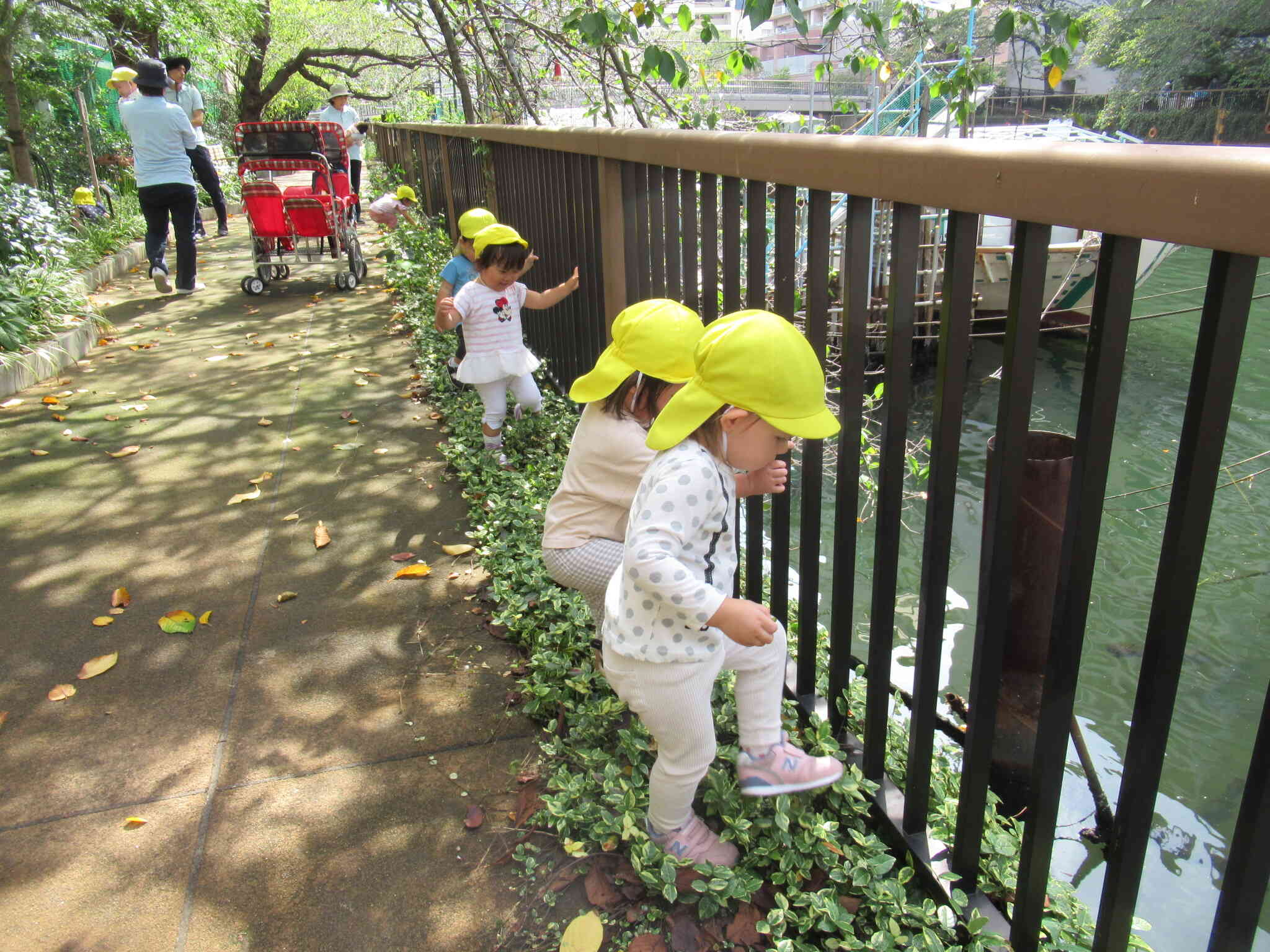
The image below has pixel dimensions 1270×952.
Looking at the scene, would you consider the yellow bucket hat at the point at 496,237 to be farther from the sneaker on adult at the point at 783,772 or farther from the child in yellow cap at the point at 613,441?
the sneaker on adult at the point at 783,772

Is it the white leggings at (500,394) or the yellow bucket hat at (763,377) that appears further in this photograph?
the white leggings at (500,394)

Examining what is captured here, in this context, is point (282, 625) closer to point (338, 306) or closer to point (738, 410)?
point (738, 410)

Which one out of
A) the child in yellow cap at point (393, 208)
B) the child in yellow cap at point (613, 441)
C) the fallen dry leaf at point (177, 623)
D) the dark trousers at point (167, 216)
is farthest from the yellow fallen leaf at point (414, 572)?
the child in yellow cap at point (393, 208)

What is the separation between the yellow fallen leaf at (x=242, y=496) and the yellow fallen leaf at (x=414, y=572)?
121 cm

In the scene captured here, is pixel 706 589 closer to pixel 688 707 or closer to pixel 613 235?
pixel 688 707

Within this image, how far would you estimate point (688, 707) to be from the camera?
205cm

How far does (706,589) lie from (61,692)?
234 centimetres

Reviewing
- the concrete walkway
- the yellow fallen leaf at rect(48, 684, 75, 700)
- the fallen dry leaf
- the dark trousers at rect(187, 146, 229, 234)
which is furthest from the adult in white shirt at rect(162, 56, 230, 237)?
the yellow fallen leaf at rect(48, 684, 75, 700)

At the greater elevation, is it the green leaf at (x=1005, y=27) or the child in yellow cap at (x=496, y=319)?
the green leaf at (x=1005, y=27)

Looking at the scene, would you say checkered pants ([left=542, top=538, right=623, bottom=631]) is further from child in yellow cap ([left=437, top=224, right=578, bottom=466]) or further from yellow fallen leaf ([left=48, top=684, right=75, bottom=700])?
child in yellow cap ([left=437, top=224, right=578, bottom=466])

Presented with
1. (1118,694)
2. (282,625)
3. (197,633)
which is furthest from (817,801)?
(1118,694)

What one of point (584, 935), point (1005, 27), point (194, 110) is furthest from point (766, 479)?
point (194, 110)

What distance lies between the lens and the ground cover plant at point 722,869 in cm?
195

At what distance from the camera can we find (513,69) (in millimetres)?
8602
